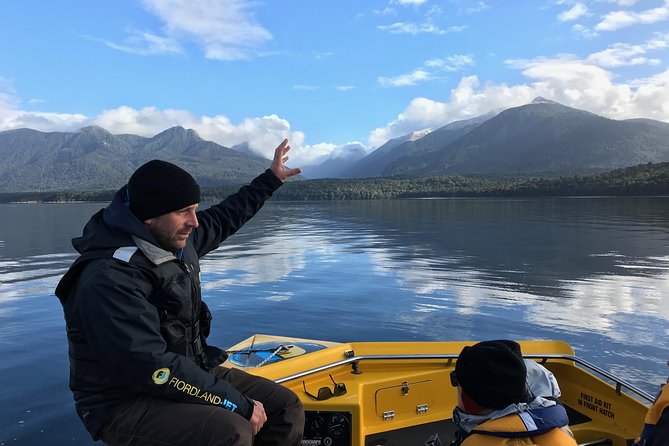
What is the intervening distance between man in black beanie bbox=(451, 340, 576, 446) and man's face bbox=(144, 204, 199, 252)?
1846 millimetres

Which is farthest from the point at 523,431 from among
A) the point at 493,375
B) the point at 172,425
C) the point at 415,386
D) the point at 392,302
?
the point at 392,302

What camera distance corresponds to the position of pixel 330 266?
20438 millimetres

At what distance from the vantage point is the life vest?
238cm

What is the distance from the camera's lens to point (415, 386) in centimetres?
520

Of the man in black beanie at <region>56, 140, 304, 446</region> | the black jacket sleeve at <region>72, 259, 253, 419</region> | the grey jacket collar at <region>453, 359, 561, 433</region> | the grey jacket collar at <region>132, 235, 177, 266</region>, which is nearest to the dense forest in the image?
the grey jacket collar at <region>453, 359, 561, 433</region>

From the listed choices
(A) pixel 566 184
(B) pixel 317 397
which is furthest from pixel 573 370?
(A) pixel 566 184

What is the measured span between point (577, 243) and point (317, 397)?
27.1m

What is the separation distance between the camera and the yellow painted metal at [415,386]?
16.2 feet

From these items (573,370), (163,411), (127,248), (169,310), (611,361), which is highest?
(127,248)

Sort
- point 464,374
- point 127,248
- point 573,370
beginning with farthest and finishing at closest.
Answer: point 573,370, point 127,248, point 464,374

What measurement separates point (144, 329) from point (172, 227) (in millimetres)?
683

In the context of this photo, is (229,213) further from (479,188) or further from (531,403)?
(479,188)

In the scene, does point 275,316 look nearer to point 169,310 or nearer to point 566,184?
point 169,310

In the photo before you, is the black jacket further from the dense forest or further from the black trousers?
the dense forest
